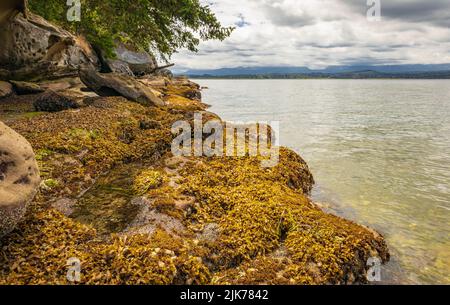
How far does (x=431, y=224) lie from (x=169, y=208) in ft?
29.9

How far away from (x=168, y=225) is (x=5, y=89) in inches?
663

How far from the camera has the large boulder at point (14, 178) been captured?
579cm

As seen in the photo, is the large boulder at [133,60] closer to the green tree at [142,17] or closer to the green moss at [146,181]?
the green tree at [142,17]

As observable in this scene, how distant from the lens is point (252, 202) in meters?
8.55

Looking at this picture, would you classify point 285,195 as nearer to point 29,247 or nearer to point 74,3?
point 29,247

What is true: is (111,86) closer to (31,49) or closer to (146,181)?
(31,49)

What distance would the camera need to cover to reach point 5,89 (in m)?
18.9

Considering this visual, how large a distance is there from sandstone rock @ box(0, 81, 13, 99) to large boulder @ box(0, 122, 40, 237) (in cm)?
1452

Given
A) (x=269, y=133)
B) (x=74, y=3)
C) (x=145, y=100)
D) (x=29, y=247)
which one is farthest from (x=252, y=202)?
(x=74, y=3)

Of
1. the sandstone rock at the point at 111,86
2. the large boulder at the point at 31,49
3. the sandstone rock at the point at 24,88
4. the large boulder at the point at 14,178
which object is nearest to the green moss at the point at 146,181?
the large boulder at the point at 14,178

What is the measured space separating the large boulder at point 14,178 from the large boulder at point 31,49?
11344 mm

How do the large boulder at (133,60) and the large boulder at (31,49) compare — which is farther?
the large boulder at (133,60)

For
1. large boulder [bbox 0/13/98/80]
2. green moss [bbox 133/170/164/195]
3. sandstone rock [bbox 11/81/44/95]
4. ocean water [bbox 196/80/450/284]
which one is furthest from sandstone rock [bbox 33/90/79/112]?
ocean water [bbox 196/80/450/284]
